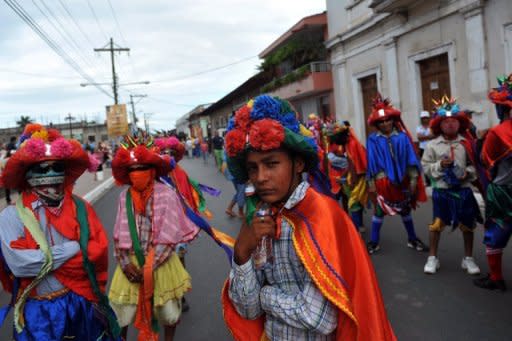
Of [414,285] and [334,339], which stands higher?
[334,339]

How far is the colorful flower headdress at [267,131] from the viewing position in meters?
1.94

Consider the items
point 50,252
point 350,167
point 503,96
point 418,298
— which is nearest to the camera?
point 50,252

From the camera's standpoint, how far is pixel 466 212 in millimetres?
5039

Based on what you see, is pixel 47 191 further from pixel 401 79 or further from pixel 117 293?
pixel 401 79

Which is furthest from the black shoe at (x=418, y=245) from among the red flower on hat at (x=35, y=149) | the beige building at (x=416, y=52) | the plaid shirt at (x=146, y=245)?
the beige building at (x=416, y=52)

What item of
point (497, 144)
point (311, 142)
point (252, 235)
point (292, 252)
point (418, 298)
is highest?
point (311, 142)

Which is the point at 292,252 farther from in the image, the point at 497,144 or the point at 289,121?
the point at 497,144

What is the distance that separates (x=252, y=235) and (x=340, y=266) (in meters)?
0.40

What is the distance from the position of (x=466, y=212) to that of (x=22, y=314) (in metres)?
4.38

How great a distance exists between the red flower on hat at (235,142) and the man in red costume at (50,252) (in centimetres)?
141

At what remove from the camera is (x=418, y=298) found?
15.4ft

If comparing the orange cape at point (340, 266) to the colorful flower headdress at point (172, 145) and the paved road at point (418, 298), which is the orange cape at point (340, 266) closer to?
the paved road at point (418, 298)

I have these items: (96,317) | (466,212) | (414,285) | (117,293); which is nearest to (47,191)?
(96,317)

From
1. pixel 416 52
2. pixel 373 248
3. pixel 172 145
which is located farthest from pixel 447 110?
pixel 416 52
